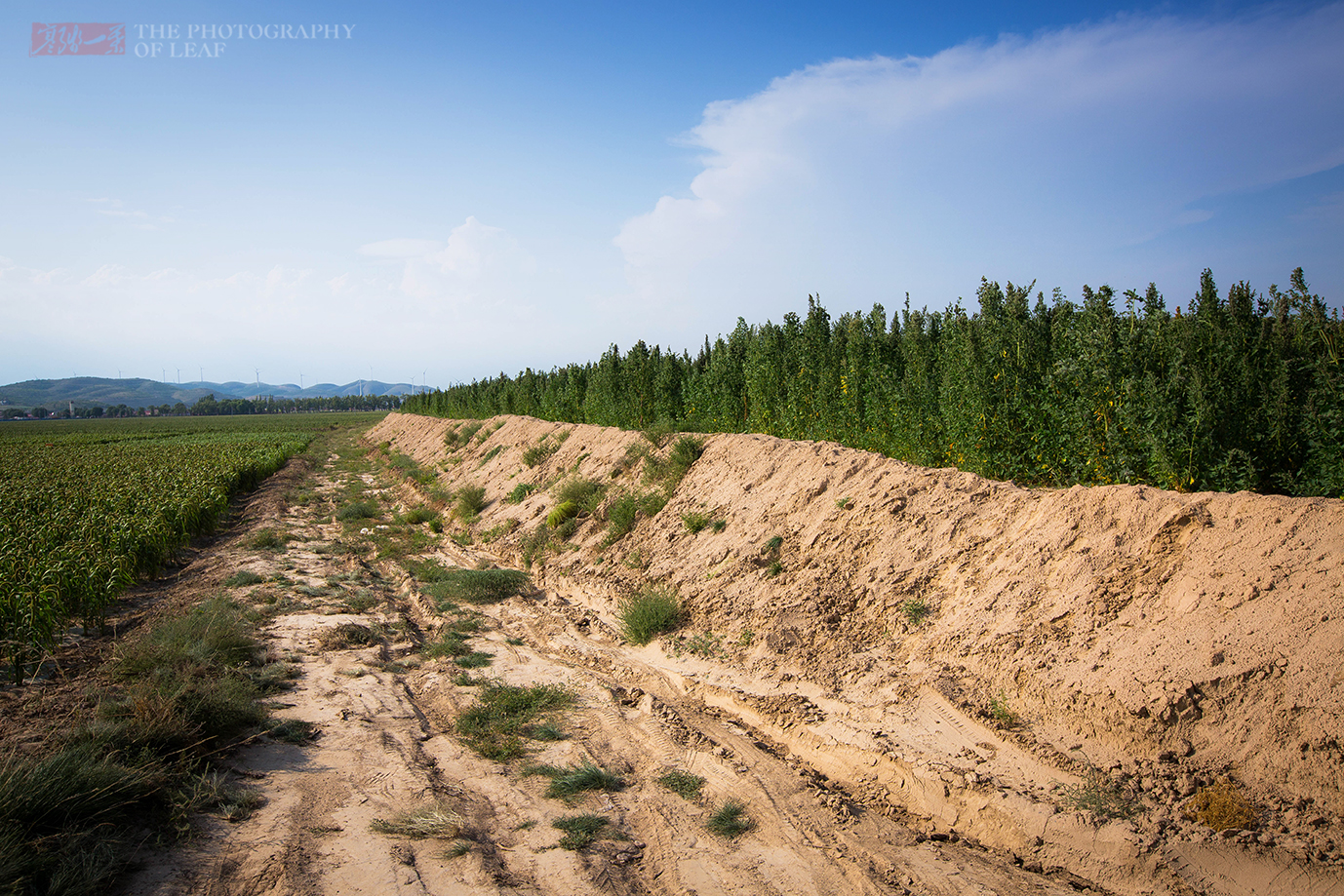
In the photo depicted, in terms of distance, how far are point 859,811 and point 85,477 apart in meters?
25.0

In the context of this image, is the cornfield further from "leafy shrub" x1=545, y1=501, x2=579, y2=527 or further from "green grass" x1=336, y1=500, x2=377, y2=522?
"leafy shrub" x1=545, y1=501, x2=579, y2=527

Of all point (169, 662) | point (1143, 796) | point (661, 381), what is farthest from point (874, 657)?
point (661, 381)

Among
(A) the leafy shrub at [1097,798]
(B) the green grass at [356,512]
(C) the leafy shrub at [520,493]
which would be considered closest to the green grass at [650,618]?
(A) the leafy shrub at [1097,798]

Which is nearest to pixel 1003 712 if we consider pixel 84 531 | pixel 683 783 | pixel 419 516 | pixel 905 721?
pixel 905 721

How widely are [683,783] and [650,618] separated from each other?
10.6ft

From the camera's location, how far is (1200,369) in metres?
6.01

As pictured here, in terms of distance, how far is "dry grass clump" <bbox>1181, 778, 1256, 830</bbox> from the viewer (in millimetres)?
3811

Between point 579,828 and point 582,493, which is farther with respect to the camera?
point 582,493

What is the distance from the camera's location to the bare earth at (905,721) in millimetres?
3781

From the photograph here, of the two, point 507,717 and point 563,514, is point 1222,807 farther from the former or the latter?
point 563,514

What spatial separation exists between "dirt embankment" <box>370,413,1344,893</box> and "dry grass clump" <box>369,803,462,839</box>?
111 inches

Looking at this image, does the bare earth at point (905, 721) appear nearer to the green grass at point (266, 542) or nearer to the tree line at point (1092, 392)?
the tree line at point (1092, 392)

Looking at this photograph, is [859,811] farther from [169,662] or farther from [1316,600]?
[169,662]

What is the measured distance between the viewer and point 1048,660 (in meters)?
5.27
